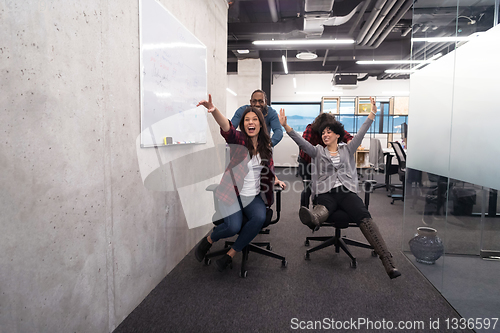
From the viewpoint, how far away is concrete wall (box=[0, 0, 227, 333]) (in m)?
0.99

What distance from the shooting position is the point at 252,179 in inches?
91.7

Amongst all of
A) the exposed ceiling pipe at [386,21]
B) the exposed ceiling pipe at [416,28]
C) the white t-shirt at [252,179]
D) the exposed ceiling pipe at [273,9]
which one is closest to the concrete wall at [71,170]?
the white t-shirt at [252,179]

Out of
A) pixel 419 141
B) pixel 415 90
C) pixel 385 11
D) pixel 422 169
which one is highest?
pixel 385 11

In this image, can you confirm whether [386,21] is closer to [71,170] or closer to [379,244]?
[379,244]

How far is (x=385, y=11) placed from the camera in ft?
15.0

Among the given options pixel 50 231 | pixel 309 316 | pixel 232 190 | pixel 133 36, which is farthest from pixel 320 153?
pixel 50 231

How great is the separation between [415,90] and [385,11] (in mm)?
2701

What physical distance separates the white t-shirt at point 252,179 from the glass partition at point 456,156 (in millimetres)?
1388

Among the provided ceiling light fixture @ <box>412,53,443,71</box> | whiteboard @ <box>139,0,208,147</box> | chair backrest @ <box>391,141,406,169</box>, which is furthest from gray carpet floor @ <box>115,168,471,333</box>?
chair backrest @ <box>391,141,406,169</box>

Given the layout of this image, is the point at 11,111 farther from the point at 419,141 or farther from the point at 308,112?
the point at 308,112

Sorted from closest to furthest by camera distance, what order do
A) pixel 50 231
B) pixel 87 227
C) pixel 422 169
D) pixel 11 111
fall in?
1. pixel 11 111
2. pixel 50 231
3. pixel 87 227
4. pixel 422 169

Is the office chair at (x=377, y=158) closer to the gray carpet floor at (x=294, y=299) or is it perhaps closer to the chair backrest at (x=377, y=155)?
the chair backrest at (x=377, y=155)

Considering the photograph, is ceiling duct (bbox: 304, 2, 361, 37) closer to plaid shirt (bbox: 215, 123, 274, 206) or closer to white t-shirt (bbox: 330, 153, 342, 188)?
white t-shirt (bbox: 330, 153, 342, 188)

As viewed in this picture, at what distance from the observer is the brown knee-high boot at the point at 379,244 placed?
201 centimetres
